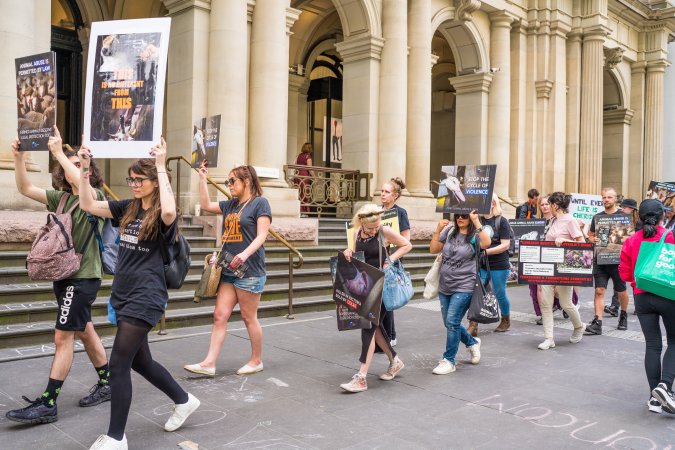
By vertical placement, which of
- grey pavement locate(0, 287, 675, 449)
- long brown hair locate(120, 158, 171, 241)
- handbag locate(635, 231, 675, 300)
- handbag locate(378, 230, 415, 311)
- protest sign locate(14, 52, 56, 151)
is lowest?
grey pavement locate(0, 287, 675, 449)

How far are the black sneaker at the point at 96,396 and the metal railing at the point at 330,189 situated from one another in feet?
30.5

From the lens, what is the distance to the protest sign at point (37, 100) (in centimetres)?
486

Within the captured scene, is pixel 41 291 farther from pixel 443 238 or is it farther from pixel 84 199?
pixel 443 238

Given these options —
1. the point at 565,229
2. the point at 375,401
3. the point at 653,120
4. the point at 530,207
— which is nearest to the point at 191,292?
the point at 375,401

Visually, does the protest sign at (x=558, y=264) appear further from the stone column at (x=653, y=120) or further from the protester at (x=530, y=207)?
the stone column at (x=653, y=120)

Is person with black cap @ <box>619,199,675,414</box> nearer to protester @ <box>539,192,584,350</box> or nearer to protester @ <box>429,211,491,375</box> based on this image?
protester @ <box>429,211,491,375</box>

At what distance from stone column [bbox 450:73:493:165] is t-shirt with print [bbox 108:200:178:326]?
15.4 metres

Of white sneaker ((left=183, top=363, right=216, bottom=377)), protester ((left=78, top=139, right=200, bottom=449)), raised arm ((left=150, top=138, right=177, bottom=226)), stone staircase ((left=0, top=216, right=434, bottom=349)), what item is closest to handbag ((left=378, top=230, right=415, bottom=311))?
white sneaker ((left=183, top=363, right=216, bottom=377))

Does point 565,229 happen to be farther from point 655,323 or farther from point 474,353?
point 655,323

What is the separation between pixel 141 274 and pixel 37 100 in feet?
6.29

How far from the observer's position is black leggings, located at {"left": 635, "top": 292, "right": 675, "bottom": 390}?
490cm

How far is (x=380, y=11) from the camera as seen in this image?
15.1 meters

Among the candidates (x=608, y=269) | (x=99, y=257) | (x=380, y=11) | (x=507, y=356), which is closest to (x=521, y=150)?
(x=380, y=11)

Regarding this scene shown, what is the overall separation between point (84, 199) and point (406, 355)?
4.09 meters
